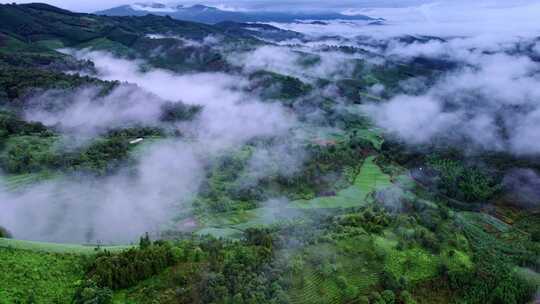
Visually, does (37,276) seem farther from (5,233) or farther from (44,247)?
(5,233)

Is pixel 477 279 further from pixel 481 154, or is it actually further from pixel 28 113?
pixel 28 113

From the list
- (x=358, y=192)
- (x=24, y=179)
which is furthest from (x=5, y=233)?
(x=358, y=192)

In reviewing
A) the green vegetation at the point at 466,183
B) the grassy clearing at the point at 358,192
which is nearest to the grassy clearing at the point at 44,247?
the grassy clearing at the point at 358,192

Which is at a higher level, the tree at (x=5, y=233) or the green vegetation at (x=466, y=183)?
the tree at (x=5, y=233)

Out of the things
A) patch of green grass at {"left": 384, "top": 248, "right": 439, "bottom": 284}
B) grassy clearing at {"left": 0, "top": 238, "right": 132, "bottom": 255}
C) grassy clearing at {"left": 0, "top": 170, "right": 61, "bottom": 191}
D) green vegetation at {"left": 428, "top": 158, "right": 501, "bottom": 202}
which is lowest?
green vegetation at {"left": 428, "top": 158, "right": 501, "bottom": 202}

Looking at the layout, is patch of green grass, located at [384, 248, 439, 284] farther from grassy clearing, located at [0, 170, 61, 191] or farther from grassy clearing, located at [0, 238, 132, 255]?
grassy clearing, located at [0, 170, 61, 191]

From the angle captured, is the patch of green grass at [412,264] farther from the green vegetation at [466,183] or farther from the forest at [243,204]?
the green vegetation at [466,183]

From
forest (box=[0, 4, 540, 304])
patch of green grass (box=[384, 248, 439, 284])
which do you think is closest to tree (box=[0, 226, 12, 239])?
A: forest (box=[0, 4, 540, 304])

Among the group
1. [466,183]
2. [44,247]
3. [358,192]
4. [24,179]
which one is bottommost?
[466,183]

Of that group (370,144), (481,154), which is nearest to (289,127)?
(370,144)
